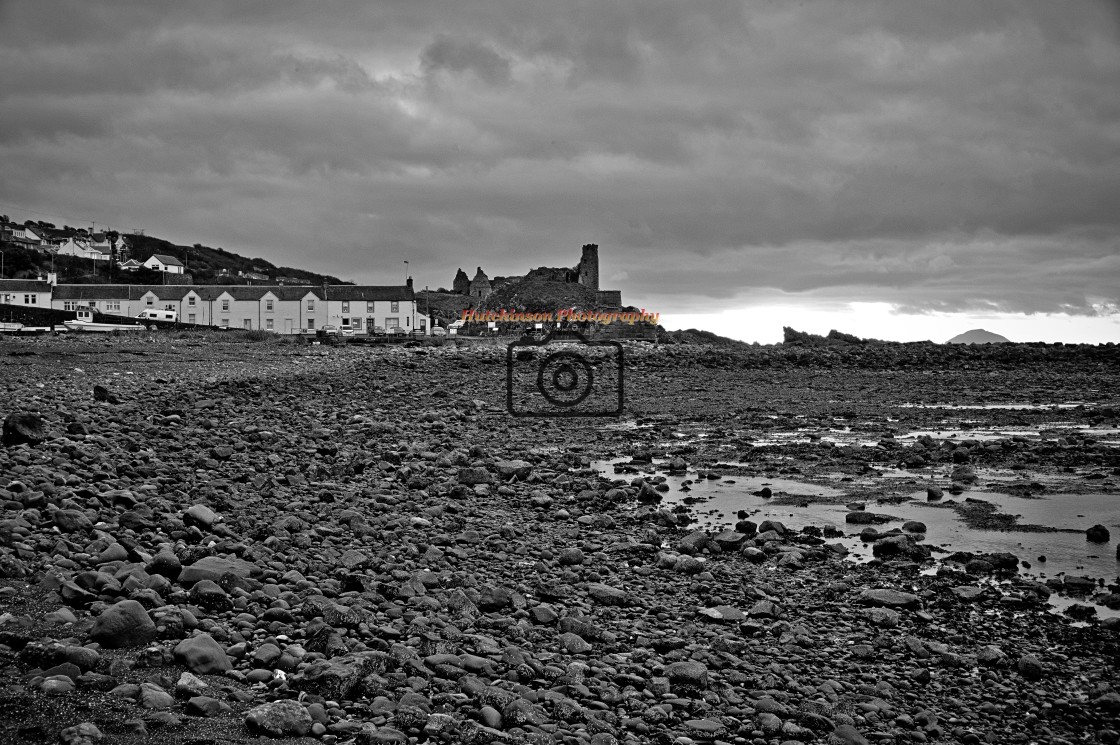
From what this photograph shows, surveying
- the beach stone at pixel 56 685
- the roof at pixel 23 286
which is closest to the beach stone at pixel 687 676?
the beach stone at pixel 56 685

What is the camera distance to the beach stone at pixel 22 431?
10.5 metres

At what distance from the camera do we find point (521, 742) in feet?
15.9

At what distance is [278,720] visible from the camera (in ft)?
14.6

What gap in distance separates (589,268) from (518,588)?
120 metres

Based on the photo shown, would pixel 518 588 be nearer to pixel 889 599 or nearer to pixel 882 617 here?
pixel 882 617

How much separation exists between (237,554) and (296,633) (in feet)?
6.45

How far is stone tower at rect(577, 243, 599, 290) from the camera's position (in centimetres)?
12662

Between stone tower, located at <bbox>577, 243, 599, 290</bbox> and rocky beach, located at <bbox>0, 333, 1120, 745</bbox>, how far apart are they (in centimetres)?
10898

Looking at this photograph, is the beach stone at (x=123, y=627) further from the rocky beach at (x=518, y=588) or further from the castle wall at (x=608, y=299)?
the castle wall at (x=608, y=299)

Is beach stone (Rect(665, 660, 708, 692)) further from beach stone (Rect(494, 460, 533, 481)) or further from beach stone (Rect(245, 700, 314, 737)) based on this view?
beach stone (Rect(494, 460, 533, 481))

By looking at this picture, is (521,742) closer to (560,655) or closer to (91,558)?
(560,655)

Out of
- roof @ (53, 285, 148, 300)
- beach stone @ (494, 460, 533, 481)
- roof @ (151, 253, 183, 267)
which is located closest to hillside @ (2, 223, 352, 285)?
roof @ (151, 253, 183, 267)

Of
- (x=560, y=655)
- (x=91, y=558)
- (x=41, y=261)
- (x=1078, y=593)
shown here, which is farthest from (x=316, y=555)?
(x=41, y=261)

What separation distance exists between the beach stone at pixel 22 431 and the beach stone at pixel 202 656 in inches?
270
